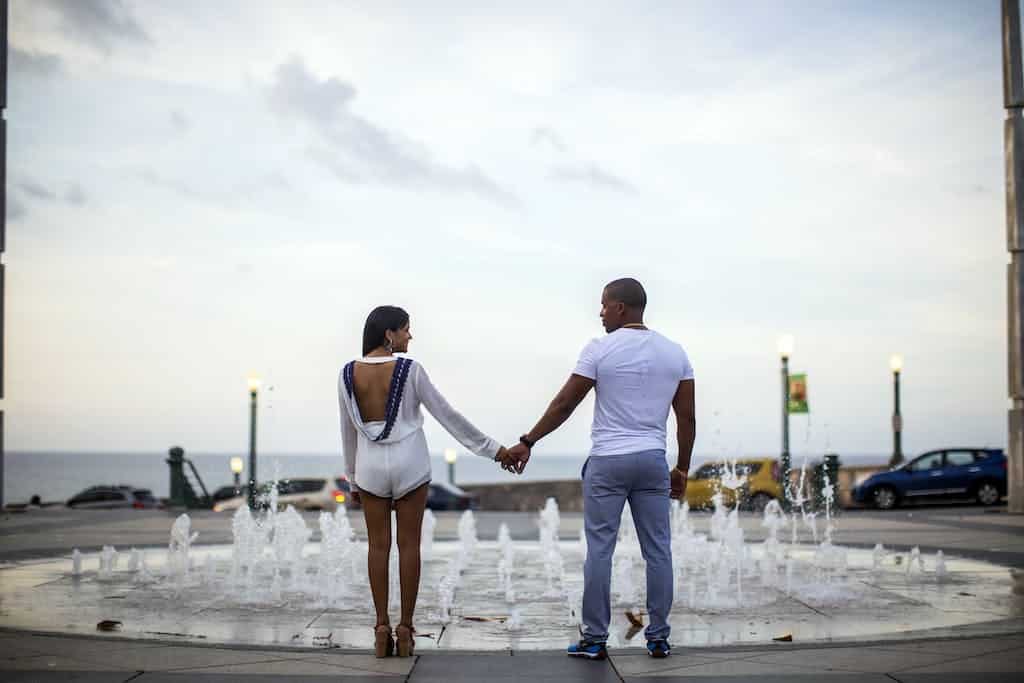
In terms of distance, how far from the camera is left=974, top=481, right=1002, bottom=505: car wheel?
2598 cm

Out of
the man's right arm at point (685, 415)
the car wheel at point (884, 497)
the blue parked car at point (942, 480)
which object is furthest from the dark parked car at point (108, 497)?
the man's right arm at point (685, 415)

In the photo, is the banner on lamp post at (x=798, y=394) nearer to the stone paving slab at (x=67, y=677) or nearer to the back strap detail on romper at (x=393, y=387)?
the back strap detail on romper at (x=393, y=387)

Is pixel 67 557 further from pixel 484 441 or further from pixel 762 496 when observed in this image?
pixel 762 496

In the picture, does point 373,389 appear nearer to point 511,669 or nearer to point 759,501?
point 511,669

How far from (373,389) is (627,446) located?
1.36 metres

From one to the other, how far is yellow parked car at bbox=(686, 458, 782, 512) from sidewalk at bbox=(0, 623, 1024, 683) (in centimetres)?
2079

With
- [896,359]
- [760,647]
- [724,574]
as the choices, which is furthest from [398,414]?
[896,359]

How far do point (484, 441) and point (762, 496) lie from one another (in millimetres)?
22332

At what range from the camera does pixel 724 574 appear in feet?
33.2

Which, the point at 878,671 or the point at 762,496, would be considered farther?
the point at 762,496

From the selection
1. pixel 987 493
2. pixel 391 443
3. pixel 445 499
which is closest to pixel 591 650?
pixel 391 443

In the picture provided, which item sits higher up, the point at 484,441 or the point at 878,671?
the point at 484,441

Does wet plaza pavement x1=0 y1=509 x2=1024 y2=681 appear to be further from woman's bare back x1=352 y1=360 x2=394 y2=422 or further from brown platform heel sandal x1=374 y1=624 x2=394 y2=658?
woman's bare back x1=352 y1=360 x2=394 y2=422

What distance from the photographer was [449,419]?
6.15 m
